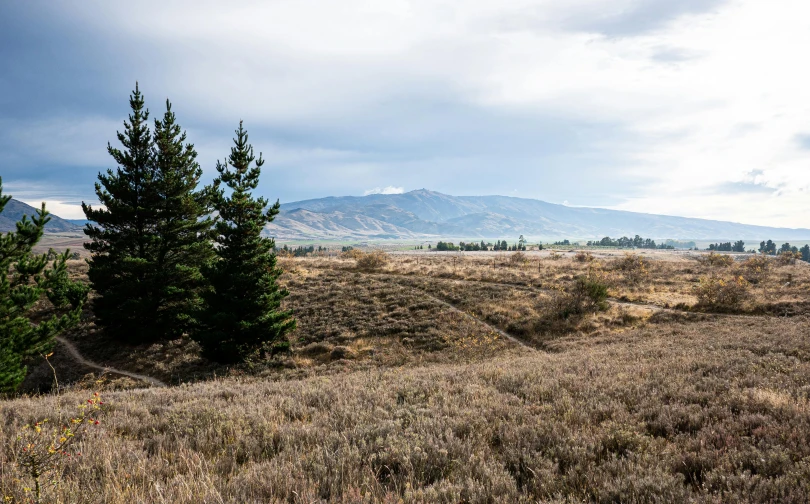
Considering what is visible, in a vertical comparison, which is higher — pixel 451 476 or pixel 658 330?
pixel 451 476

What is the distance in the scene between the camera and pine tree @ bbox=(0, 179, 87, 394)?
44.4 ft

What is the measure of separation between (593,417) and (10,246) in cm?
1916

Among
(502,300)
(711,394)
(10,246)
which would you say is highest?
(10,246)

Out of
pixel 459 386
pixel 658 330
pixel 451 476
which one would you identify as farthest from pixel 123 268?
pixel 658 330

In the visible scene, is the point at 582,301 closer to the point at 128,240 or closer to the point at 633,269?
the point at 633,269

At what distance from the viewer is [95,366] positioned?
930 inches

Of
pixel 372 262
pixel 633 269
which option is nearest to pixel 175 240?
pixel 372 262

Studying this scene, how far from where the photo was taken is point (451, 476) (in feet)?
14.2

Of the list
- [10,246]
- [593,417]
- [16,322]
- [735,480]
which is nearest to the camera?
[735,480]

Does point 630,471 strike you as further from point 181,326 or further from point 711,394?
point 181,326

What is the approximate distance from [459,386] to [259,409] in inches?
169

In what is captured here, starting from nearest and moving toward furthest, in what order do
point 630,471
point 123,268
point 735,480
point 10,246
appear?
1. point 735,480
2. point 630,471
3. point 10,246
4. point 123,268

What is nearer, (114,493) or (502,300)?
(114,493)

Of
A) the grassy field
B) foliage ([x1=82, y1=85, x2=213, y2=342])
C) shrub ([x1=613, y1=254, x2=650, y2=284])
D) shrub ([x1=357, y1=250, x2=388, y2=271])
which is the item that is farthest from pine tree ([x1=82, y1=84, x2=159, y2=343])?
shrub ([x1=613, y1=254, x2=650, y2=284])
